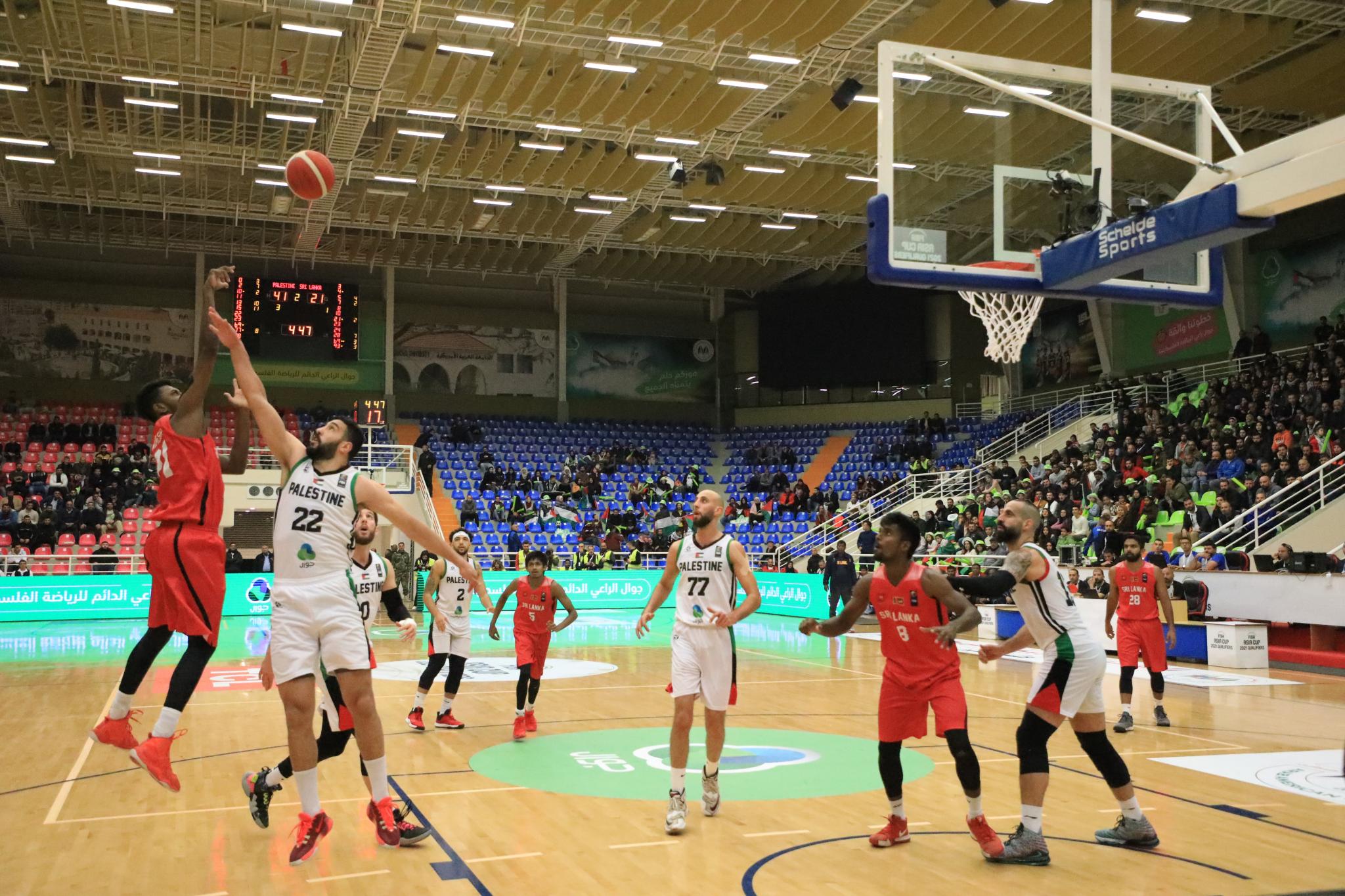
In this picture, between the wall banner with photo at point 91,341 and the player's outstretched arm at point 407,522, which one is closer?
the player's outstretched arm at point 407,522

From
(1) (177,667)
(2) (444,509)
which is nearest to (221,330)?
(1) (177,667)

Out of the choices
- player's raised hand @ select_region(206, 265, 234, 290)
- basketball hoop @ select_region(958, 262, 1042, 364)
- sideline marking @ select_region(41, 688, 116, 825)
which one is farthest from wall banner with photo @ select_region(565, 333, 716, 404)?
player's raised hand @ select_region(206, 265, 234, 290)

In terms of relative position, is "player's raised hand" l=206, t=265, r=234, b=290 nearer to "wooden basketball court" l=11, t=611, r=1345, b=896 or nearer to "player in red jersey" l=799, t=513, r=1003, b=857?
"wooden basketball court" l=11, t=611, r=1345, b=896

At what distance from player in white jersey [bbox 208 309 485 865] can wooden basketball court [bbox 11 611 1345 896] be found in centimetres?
72

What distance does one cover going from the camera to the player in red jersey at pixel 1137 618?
35.4ft

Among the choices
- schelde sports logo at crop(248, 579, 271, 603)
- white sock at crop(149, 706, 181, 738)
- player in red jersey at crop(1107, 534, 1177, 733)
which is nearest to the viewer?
white sock at crop(149, 706, 181, 738)

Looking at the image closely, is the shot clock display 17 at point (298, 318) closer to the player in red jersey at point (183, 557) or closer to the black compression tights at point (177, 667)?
the player in red jersey at point (183, 557)

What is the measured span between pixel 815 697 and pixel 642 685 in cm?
222

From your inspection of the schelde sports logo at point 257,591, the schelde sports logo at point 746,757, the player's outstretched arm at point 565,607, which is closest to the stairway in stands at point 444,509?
the schelde sports logo at point 257,591

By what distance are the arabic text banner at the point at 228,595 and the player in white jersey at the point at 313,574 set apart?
17134mm

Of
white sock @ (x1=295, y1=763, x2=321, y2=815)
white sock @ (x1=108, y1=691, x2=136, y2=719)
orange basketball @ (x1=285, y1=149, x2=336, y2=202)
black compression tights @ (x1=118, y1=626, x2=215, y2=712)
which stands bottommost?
white sock @ (x1=295, y1=763, x2=321, y2=815)

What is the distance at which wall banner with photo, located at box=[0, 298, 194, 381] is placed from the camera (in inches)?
1319

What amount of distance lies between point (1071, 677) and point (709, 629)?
2.13 metres

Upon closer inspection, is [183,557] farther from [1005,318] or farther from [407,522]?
[1005,318]
